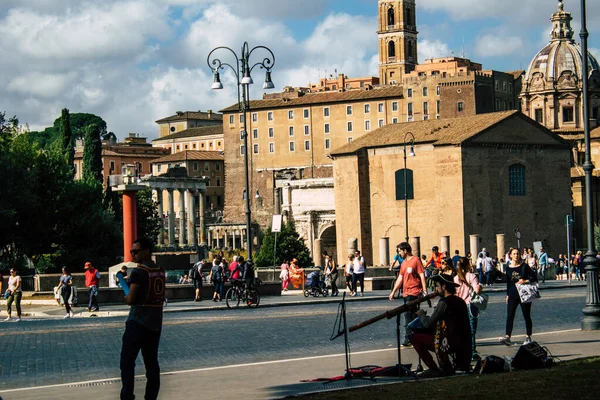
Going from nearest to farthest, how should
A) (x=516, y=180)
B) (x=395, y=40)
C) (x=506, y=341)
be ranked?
(x=506, y=341) < (x=516, y=180) < (x=395, y=40)

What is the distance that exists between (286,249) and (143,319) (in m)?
78.6

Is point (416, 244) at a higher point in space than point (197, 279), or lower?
higher

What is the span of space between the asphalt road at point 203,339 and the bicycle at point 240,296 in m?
2.16

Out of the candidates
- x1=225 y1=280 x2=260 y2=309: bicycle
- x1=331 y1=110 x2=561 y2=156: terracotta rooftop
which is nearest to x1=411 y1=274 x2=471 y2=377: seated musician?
x1=225 y1=280 x2=260 y2=309: bicycle

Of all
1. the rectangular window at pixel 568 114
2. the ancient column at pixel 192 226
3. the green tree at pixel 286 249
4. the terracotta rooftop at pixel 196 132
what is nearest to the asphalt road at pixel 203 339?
the green tree at pixel 286 249

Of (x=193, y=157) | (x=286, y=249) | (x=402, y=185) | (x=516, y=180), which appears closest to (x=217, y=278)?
(x=402, y=185)

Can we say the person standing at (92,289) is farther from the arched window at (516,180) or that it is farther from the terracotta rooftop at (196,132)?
the terracotta rooftop at (196,132)

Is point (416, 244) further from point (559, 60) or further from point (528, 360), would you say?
point (528, 360)

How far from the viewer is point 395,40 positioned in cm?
15000

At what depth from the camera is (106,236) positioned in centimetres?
5300

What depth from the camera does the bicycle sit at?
3011cm

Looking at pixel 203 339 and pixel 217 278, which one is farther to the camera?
pixel 217 278

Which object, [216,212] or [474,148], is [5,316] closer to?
[474,148]

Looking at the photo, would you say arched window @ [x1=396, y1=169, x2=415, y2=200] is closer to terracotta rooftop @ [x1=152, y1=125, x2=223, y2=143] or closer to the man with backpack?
the man with backpack
